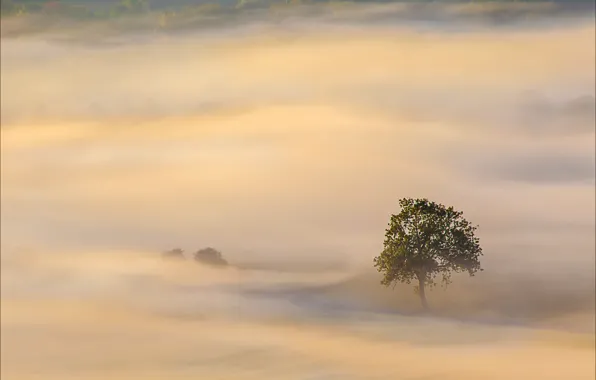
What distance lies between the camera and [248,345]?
4225 centimetres

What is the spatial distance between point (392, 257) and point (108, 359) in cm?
1455

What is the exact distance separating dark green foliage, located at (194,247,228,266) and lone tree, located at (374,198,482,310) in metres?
13.2

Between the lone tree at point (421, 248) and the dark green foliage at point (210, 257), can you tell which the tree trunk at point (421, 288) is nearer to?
the lone tree at point (421, 248)

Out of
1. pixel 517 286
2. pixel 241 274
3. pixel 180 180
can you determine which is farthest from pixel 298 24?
pixel 517 286

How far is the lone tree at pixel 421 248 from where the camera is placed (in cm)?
3544

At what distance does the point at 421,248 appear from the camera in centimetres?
3562

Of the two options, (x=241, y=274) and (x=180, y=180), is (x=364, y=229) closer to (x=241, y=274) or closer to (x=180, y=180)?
(x=241, y=274)

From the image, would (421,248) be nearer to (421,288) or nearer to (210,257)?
(421,288)

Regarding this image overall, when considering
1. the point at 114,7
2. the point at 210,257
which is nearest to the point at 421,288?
the point at 210,257

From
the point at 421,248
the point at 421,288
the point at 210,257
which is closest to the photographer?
the point at 421,248

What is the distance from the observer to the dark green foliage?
158 feet

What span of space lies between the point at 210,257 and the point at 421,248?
50.9ft

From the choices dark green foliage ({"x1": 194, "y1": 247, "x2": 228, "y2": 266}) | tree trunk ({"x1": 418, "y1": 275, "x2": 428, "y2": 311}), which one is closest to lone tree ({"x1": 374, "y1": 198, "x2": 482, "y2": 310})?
tree trunk ({"x1": 418, "y1": 275, "x2": 428, "y2": 311})

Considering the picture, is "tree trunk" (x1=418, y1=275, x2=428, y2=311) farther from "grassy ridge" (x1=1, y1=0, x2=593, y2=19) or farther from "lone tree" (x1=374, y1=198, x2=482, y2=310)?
"grassy ridge" (x1=1, y1=0, x2=593, y2=19)
